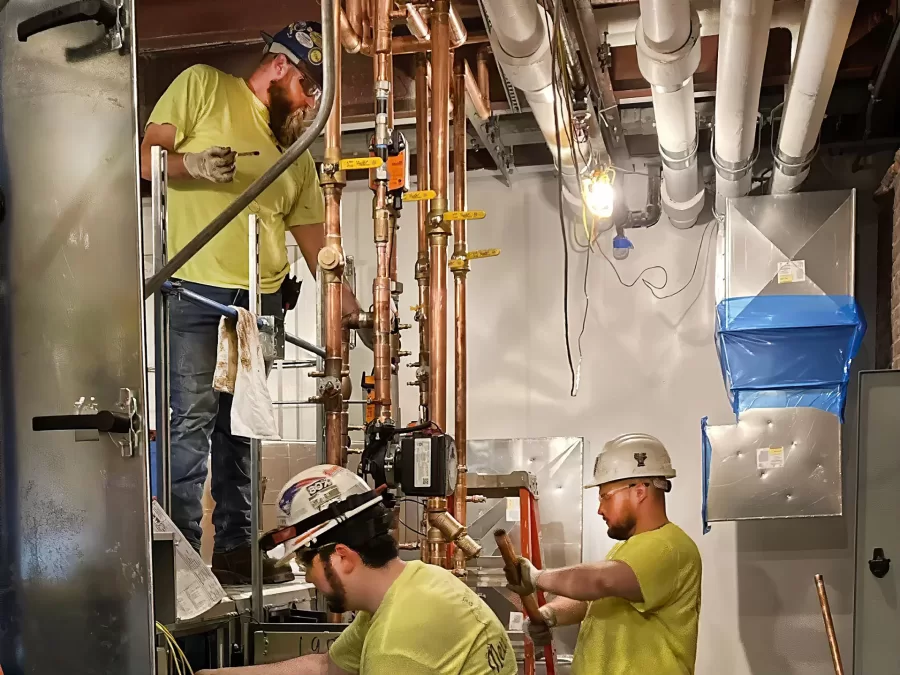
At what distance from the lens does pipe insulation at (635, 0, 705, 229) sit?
106 inches

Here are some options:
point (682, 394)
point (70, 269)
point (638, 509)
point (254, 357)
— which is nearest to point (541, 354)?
point (682, 394)

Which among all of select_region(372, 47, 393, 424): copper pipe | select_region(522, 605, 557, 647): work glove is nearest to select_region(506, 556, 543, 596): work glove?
select_region(522, 605, 557, 647): work glove

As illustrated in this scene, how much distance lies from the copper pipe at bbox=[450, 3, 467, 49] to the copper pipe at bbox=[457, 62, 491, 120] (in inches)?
9.9

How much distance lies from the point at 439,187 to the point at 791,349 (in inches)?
72.9

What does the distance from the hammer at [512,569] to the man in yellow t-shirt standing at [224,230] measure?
32.2 inches

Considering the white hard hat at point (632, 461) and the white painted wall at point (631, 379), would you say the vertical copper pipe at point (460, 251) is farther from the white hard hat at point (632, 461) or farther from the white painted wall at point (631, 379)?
the white painted wall at point (631, 379)

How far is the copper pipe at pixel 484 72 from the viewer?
3818mm

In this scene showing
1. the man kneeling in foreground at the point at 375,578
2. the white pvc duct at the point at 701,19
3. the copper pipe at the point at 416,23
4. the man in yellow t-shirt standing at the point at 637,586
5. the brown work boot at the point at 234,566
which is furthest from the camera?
the white pvc duct at the point at 701,19

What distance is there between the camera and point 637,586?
2.40 metres

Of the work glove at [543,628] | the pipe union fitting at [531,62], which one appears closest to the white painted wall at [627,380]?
the pipe union fitting at [531,62]

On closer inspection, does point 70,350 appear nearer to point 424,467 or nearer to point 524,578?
point 424,467

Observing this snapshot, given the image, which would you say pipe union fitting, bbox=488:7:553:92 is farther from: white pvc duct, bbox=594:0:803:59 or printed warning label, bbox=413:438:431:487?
printed warning label, bbox=413:438:431:487

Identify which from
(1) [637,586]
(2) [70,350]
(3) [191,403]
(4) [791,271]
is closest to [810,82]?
(4) [791,271]

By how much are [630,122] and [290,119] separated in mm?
1972
